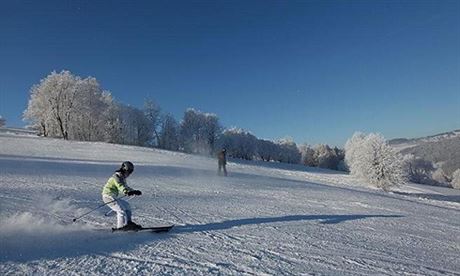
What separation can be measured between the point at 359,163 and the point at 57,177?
4589cm

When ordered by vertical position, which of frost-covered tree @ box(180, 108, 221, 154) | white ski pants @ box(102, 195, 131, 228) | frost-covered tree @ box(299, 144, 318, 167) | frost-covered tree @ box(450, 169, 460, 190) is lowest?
frost-covered tree @ box(450, 169, 460, 190)

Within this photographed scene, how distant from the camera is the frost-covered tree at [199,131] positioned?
316 ft

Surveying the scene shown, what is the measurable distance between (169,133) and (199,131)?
989 cm

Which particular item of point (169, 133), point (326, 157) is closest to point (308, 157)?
point (326, 157)

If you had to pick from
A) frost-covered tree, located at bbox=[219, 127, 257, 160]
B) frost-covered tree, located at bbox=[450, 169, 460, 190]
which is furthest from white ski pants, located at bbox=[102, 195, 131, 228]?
frost-covered tree, located at bbox=[450, 169, 460, 190]

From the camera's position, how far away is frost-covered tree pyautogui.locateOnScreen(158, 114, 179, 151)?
302ft

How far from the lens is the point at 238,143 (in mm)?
116875

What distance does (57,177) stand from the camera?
19.2 meters

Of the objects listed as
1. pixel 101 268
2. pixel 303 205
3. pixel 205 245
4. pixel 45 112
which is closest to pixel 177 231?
pixel 205 245

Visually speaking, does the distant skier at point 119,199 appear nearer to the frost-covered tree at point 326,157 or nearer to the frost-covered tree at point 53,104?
the frost-covered tree at point 53,104

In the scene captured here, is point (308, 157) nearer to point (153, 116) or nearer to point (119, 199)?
point (153, 116)

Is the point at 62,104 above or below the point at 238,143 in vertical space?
above

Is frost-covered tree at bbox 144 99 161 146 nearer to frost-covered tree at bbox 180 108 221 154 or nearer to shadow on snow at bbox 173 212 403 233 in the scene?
frost-covered tree at bbox 180 108 221 154

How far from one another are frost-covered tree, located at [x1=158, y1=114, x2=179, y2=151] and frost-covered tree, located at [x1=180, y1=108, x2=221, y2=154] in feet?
7.72
